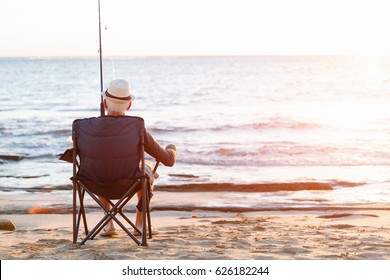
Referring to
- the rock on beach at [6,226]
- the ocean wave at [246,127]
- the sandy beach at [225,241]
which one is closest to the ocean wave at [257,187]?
the sandy beach at [225,241]

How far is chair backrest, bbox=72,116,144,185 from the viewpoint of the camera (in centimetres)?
491

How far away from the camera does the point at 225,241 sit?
522 centimetres

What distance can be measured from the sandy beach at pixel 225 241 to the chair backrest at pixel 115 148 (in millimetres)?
511

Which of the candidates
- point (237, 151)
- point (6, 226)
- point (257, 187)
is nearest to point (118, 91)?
point (6, 226)

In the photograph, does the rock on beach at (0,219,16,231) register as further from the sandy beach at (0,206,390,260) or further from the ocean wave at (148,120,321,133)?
the ocean wave at (148,120,321,133)

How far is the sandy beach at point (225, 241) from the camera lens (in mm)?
4652

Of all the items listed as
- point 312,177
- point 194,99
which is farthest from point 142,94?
point 312,177

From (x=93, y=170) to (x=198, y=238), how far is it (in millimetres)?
998

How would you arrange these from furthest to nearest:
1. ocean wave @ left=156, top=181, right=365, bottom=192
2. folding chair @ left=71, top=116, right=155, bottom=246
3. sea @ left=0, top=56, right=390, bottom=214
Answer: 1. ocean wave @ left=156, top=181, right=365, bottom=192
2. sea @ left=0, top=56, right=390, bottom=214
3. folding chair @ left=71, top=116, right=155, bottom=246

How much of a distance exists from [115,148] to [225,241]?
1.09 metres

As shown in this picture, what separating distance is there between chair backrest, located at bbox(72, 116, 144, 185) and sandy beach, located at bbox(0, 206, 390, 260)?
20.1 inches

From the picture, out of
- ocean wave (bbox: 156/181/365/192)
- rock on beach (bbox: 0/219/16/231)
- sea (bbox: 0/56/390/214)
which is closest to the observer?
rock on beach (bbox: 0/219/16/231)

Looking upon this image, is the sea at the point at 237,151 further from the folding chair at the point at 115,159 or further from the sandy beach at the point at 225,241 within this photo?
the sandy beach at the point at 225,241

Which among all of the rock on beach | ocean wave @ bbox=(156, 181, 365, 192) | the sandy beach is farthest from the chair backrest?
ocean wave @ bbox=(156, 181, 365, 192)
